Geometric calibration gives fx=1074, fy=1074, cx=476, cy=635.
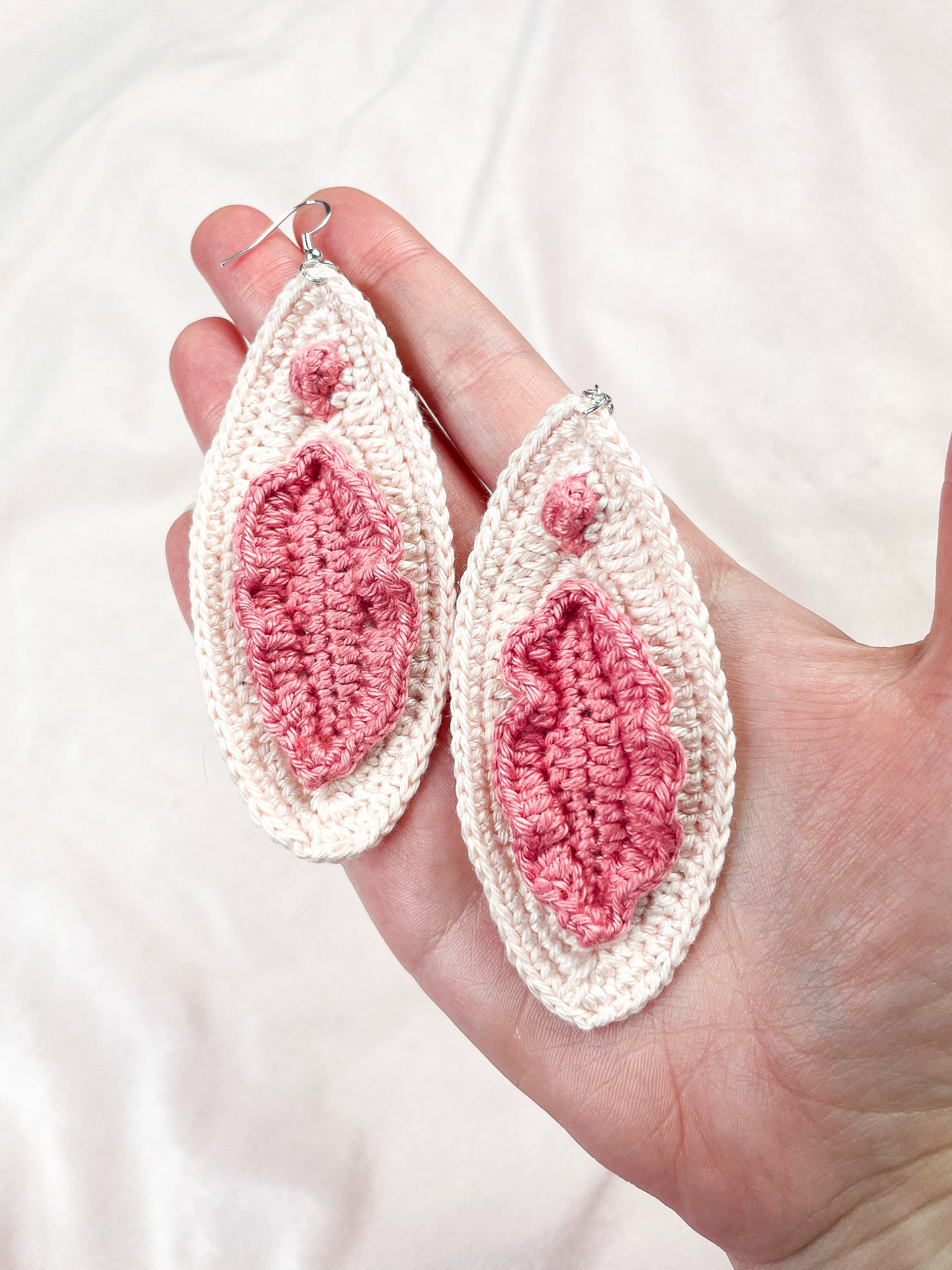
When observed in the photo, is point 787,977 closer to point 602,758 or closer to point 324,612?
point 602,758

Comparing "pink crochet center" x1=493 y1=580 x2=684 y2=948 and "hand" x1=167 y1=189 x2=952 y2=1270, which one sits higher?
"pink crochet center" x1=493 y1=580 x2=684 y2=948

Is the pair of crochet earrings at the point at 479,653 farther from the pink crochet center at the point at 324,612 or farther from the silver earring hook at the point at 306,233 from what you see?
the silver earring hook at the point at 306,233

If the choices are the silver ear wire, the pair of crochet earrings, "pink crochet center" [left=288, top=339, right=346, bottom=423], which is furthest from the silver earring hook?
the silver ear wire

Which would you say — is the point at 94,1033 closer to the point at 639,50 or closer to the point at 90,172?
the point at 90,172

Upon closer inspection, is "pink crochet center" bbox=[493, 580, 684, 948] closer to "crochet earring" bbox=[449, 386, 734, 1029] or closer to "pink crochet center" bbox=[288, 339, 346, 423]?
"crochet earring" bbox=[449, 386, 734, 1029]

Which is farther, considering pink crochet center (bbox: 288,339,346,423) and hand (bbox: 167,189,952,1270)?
pink crochet center (bbox: 288,339,346,423)

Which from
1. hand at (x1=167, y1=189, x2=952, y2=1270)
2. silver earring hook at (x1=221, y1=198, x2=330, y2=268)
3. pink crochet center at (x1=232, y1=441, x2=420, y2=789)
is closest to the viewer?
hand at (x1=167, y1=189, x2=952, y2=1270)

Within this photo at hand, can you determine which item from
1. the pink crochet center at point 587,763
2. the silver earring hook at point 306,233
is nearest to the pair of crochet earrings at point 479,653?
the pink crochet center at point 587,763

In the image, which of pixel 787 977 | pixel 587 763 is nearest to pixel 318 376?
pixel 587 763

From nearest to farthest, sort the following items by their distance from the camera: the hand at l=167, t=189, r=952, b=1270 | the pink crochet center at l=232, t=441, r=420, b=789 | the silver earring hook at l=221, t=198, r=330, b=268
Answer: the hand at l=167, t=189, r=952, b=1270 → the pink crochet center at l=232, t=441, r=420, b=789 → the silver earring hook at l=221, t=198, r=330, b=268
